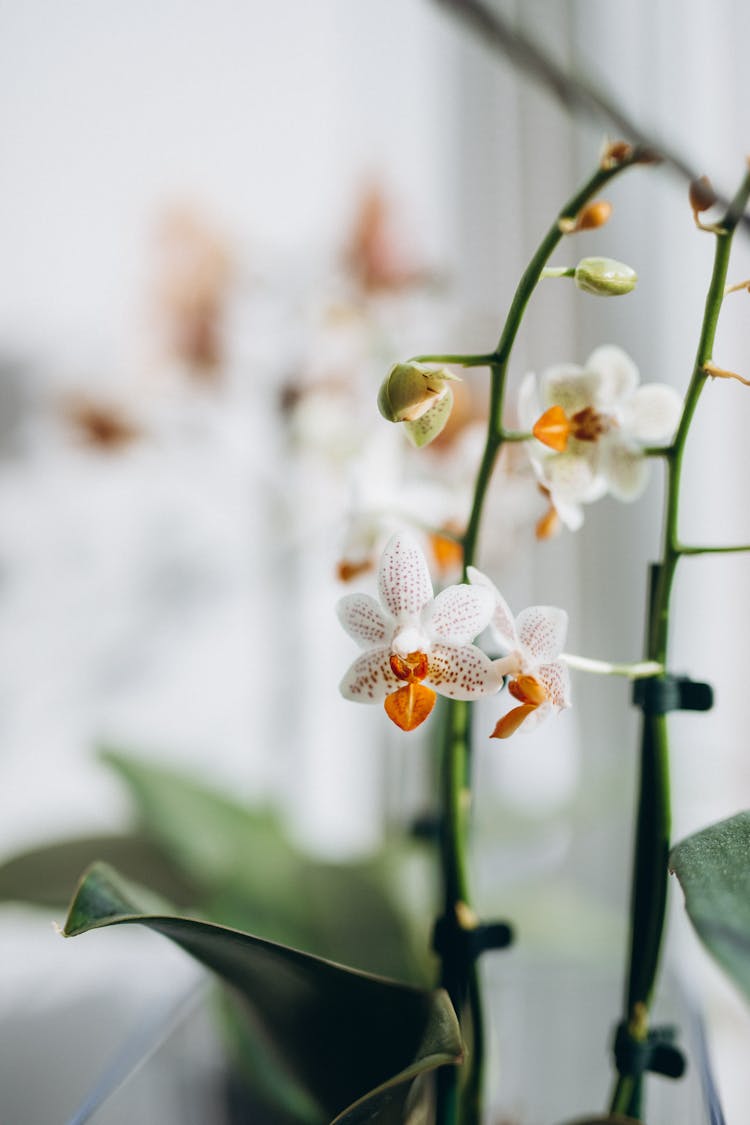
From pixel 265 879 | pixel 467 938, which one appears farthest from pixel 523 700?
pixel 265 879

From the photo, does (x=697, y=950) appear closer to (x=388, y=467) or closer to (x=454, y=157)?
(x=388, y=467)

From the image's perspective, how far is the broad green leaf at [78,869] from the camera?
533mm

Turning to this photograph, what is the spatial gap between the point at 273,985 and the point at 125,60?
704mm

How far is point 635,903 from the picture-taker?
32cm

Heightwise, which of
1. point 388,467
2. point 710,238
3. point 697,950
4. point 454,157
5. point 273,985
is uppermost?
point 454,157

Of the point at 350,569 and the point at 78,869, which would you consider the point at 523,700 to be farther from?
the point at 78,869

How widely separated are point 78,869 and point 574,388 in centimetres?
42

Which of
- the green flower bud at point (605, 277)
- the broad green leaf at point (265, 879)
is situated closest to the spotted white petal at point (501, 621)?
the green flower bud at point (605, 277)

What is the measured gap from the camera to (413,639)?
30 cm

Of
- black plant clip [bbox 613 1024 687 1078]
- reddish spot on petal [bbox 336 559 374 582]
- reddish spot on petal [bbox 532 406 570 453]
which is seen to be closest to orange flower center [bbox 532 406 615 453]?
reddish spot on petal [bbox 532 406 570 453]

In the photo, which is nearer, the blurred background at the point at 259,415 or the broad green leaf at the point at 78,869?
the broad green leaf at the point at 78,869

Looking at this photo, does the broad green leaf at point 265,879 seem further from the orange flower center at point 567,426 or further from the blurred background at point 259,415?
the orange flower center at point 567,426

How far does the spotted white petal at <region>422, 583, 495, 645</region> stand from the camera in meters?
0.29

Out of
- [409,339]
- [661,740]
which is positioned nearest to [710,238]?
[409,339]
